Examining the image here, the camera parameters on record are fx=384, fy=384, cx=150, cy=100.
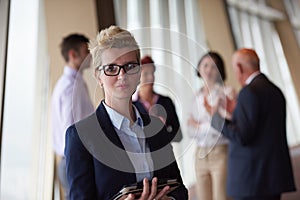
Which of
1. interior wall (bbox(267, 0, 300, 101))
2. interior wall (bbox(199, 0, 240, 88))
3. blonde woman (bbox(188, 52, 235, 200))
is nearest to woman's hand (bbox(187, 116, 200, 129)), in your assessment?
A: blonde woman (bbox(188, 52, 235, 200))

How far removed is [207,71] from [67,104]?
0.20 metres

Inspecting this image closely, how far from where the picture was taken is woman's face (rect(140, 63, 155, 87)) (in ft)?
1.37

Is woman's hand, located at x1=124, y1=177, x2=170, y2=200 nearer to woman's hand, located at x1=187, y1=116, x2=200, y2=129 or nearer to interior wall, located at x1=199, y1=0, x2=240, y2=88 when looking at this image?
woman's hand, located at x1=187, y1=116, x2=200, y2=129

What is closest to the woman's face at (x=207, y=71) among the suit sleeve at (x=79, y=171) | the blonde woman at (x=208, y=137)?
the blonde woman at (x=208, y=137)

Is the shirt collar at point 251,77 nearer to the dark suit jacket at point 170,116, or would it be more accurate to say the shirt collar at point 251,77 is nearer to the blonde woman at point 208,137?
the blonde woman at point 208,137

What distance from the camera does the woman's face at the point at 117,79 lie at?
0.38 meters

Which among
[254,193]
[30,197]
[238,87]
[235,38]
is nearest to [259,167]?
[254,193]

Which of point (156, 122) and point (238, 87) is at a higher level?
point (238, 87)

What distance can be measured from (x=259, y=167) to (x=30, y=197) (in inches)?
15.2

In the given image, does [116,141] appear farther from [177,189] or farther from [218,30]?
[218,30]

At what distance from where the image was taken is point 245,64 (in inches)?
26.9

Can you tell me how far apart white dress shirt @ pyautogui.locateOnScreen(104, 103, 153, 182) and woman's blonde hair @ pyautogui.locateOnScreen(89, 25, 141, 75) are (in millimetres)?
52

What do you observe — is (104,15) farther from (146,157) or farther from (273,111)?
(273,111)

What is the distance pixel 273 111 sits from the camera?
67cm
